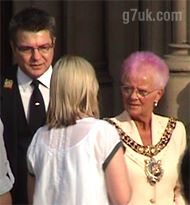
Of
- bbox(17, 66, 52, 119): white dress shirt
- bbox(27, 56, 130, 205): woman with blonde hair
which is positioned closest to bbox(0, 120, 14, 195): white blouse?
bbox(27, 56, 130, 205): woman with blonde hair

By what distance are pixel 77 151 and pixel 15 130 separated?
71cm

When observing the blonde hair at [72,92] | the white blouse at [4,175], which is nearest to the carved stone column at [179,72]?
the white blouse at [4,175]

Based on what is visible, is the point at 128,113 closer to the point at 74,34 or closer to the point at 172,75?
the point at 172,75

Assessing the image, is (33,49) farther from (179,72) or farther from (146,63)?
(179,72)

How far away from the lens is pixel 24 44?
3580mm

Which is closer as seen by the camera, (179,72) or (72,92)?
(72,92)

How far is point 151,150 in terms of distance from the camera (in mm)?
3326

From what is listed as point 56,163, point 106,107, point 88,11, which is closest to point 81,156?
point 56,163

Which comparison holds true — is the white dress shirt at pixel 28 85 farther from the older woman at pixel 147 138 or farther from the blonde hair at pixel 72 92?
the blonde hair at pixel 72 92

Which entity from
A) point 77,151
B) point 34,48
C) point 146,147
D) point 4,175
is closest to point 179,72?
point 34,48

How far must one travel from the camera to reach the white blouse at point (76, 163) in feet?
9.70

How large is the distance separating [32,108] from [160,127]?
63 cm

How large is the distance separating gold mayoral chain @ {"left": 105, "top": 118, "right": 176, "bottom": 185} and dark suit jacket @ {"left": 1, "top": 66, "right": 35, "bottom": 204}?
464 millimetres

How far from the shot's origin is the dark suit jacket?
359 centimetres
